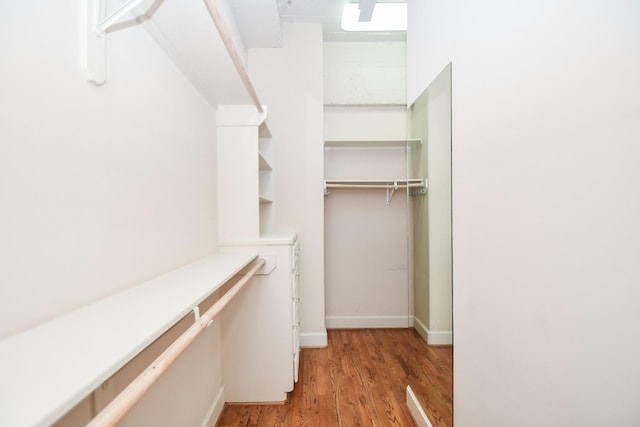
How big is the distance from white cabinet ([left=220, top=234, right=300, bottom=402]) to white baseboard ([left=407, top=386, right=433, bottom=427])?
75 centimetres

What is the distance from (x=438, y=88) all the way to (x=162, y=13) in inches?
48.0

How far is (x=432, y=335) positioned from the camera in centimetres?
161

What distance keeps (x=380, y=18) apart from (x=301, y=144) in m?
1.31

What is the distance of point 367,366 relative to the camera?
2178 mm

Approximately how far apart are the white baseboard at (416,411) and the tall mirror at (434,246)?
0.02 metres

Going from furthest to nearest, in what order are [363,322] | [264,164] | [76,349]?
A: [363,322], [264,164], [76,349]

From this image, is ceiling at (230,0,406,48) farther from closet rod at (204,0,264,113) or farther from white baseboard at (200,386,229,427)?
white baseboard at (200,386,229,427)

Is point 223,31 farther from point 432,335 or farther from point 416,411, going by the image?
point 416,411

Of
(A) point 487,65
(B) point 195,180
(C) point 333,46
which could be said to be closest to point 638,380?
(A) point 487,65

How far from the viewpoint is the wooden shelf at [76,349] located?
1.13 ft

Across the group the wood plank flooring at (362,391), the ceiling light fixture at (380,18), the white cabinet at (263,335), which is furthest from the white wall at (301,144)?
the white cabinet at (263,335)


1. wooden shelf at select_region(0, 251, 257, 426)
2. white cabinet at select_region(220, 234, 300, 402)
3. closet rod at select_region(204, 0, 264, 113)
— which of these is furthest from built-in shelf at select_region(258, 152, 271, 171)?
wooden shelf at select_region(0, 251, 257, 426)

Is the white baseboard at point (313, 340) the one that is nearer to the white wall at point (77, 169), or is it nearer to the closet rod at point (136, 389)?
the white wall at point (77, 169)

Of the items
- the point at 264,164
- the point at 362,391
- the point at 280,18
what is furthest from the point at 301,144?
the point at 362,391
